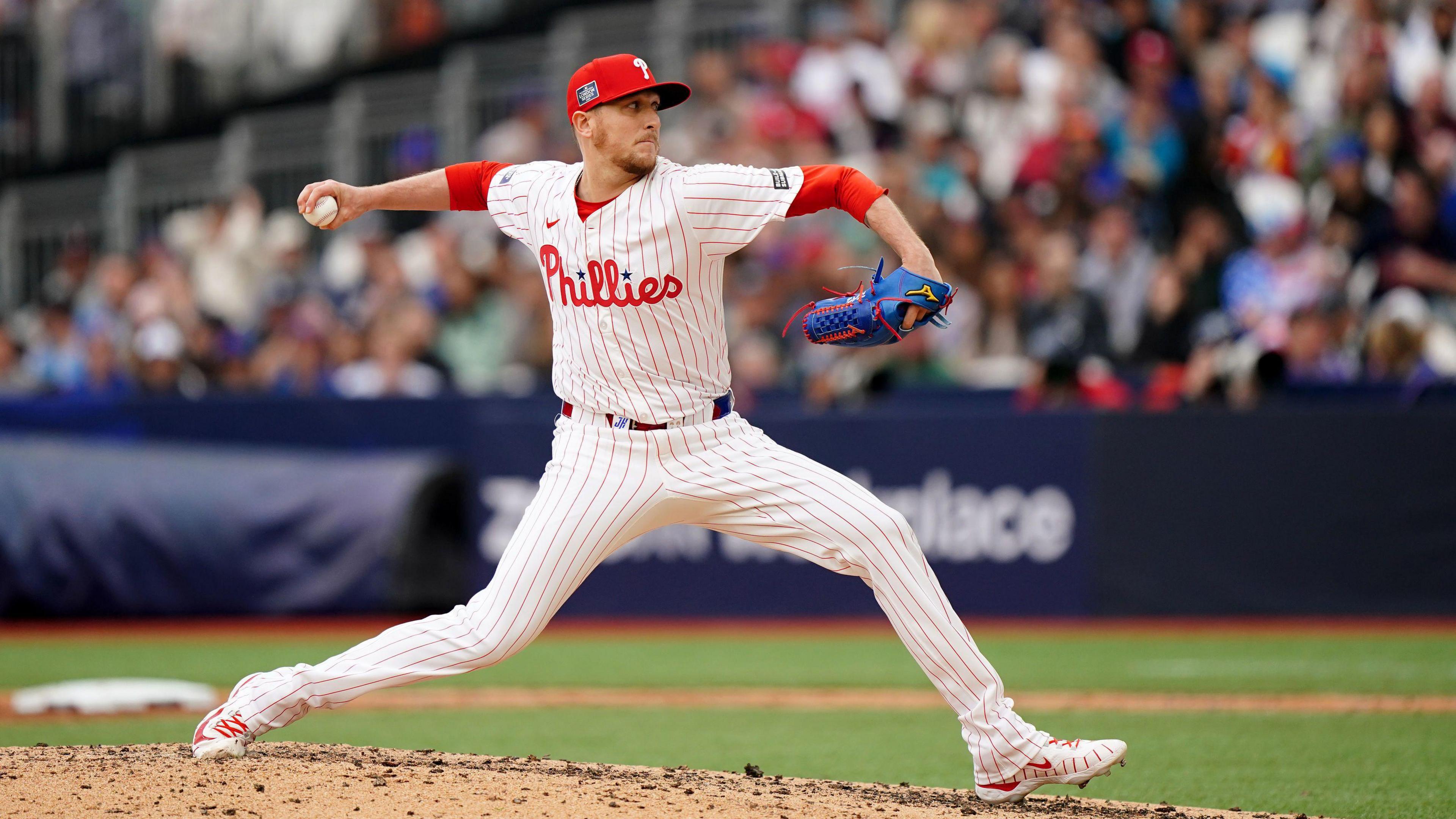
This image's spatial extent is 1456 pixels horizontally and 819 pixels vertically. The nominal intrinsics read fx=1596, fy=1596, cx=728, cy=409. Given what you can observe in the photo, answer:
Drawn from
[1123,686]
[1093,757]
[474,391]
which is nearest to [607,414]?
[1093,757]

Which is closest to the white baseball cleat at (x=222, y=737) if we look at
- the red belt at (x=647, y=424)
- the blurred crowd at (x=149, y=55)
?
the red belt at (x=647, y=424)

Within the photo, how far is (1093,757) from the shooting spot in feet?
14.6

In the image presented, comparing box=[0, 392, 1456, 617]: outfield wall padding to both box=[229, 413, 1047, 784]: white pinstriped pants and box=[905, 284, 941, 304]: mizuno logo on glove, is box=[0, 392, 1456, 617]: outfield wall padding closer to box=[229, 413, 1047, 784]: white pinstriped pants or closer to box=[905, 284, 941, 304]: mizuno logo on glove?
box=[229, 413, 1047, 784]: white pinstriped pants

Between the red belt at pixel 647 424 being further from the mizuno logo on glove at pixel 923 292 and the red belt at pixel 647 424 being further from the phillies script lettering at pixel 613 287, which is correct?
the mizuno logo on glove at pixel 923 292

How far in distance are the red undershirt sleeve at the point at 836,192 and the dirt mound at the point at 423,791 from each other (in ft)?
5.25

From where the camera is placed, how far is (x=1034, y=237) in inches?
459

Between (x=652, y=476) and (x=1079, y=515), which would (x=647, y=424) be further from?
(x=1079, y=515)

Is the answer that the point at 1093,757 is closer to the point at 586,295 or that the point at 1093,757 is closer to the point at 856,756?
the point at 856,756

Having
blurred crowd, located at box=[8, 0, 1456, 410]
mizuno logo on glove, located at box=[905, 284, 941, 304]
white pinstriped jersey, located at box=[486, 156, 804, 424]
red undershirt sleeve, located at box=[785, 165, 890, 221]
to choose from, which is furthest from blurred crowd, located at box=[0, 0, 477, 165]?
mizuno logo on glove, located at box=[905, 284, 941, 304]

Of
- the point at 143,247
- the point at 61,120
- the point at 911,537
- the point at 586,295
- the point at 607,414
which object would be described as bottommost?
the point at 911,537

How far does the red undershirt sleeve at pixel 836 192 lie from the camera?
4266mm

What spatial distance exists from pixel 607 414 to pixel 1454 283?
7.71 meters

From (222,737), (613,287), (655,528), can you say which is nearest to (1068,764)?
(655,528)

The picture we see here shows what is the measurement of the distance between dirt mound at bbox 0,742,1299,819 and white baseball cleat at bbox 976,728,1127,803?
81 millimetres
